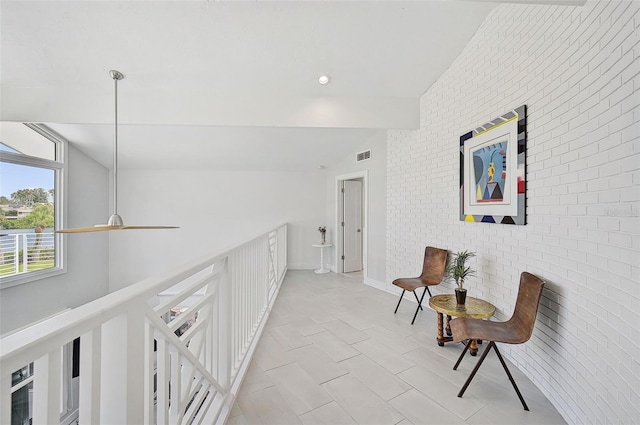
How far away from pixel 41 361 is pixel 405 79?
3589 millimetres

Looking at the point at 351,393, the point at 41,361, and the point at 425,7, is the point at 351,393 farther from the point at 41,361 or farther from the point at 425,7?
the point at 425,7

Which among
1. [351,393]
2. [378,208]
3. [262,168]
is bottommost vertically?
[351,393]

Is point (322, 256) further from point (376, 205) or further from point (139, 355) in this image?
point (139, 355)

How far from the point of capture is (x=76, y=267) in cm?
478

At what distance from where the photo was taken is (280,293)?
13.5ft

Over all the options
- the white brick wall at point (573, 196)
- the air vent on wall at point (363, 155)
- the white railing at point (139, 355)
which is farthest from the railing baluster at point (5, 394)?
the air vent on wall at point (363, 155)

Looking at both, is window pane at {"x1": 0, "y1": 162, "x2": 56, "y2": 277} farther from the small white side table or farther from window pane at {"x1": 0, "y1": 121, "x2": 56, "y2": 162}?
the small white side table

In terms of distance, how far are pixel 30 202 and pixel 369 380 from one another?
554cm

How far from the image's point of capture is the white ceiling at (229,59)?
222 centimetres

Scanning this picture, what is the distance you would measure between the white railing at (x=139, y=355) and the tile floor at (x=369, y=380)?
0.99 ft

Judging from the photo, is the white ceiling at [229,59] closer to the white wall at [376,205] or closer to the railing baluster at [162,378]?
the white wall at [376,205]

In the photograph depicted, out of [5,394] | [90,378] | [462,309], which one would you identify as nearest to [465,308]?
[462,309]

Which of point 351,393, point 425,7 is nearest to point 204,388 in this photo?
point 351,393

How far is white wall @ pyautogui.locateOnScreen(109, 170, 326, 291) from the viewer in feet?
18.6
